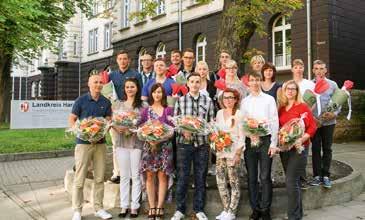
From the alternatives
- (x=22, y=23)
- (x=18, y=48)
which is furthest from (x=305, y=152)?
(x=18, y=48)

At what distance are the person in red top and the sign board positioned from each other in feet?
62.6

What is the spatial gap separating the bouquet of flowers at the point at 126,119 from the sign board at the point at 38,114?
17.6 metres

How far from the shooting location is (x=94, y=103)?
22.2 ft

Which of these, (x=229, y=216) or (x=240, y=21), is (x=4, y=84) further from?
(x=229, y=216)

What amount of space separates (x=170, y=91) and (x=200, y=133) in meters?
1.09

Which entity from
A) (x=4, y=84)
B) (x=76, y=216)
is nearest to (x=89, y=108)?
(x=76, y=216)

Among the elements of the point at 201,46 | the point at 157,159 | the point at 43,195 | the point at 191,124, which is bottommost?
the point at 43,195

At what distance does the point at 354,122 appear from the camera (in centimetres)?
1877

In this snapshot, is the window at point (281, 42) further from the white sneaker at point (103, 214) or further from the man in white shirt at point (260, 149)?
the white sneaker at point (103, 214)

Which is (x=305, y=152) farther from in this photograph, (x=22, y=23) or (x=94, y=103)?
(x=22, y=23)

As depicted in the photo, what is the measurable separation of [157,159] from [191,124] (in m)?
0.81

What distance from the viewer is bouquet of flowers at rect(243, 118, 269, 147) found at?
240 inches

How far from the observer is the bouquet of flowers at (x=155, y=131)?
626cm

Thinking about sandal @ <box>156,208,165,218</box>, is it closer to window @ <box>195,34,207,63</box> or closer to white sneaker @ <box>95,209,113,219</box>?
white sneaker @ <box>95,209,113,219</box>
